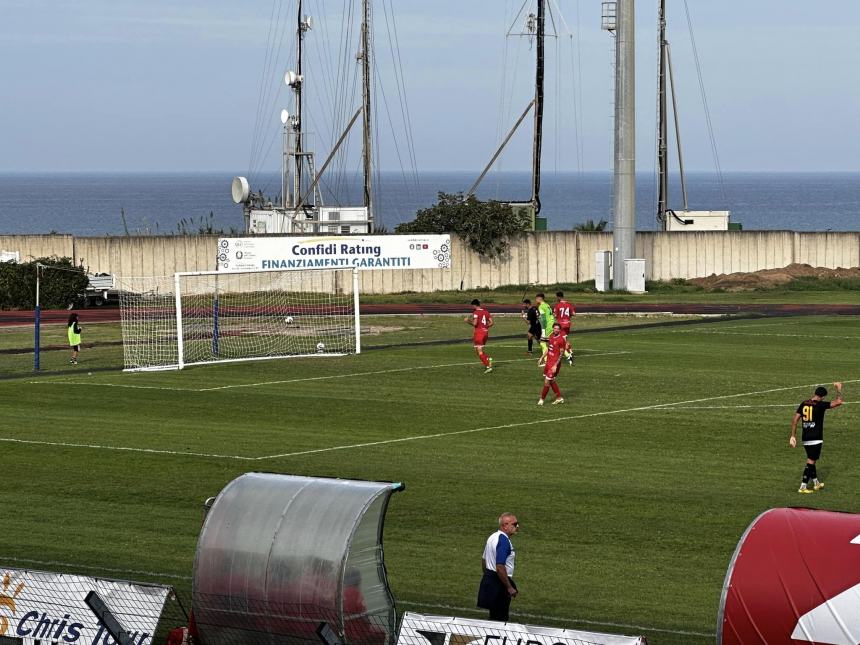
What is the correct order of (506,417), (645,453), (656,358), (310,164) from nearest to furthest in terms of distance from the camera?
1. (645,453)
2. (506,417)
3. (656,358)
4. (310,164)

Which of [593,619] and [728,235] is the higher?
[728,235]

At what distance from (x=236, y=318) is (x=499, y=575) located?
127ft

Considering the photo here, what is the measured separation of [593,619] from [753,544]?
425cm

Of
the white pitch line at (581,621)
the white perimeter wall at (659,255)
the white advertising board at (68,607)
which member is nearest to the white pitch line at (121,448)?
the white pitch line at (581,621)

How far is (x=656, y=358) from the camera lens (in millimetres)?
39906

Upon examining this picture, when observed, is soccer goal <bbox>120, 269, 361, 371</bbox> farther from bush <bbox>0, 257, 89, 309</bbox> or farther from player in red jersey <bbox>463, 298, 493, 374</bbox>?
player in red jersey <bbox>463, 298, 493, 374</bbox>

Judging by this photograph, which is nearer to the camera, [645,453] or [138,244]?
[645,453]

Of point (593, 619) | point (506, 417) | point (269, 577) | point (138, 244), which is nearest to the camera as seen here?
point (269, 577)

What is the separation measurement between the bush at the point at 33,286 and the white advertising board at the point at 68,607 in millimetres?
44708

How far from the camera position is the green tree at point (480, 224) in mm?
64062

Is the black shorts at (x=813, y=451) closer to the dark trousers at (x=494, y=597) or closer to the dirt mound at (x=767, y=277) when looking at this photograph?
the dark trousers at (x=494, y=597)

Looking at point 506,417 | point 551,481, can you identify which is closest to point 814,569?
point 551,481

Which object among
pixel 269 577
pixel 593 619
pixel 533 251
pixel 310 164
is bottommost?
pixel 593 619

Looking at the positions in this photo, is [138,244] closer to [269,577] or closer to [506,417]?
[506,417]
